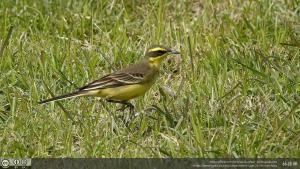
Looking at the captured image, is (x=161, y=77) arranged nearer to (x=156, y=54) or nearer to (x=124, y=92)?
(x=156, y=54)

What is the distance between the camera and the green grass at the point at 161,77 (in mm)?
7941

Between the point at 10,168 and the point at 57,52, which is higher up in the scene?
the point at 57,52

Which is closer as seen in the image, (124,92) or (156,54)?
(124,92)

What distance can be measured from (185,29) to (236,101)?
2301mm

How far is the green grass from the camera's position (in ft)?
26.1

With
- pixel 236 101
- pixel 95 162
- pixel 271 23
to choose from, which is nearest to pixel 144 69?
pixel 236 101

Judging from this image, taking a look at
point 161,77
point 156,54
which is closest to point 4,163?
point 156,54

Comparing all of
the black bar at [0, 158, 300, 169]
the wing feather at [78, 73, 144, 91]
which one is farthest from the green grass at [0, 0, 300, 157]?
the wing feather at [78, 73, 144, 91]

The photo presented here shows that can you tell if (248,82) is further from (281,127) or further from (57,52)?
(57,52)

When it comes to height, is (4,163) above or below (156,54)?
below

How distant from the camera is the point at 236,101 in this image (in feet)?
28.6

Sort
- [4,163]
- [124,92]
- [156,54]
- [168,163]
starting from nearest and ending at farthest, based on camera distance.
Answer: [168,163] < [4,163] < [124,92] < [156,54]

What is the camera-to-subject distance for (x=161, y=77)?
9922 millimetres

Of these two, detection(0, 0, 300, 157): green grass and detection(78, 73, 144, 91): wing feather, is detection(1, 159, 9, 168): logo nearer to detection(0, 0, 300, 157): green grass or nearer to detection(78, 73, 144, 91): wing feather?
detection(0, 0, 300, 157): green grass
